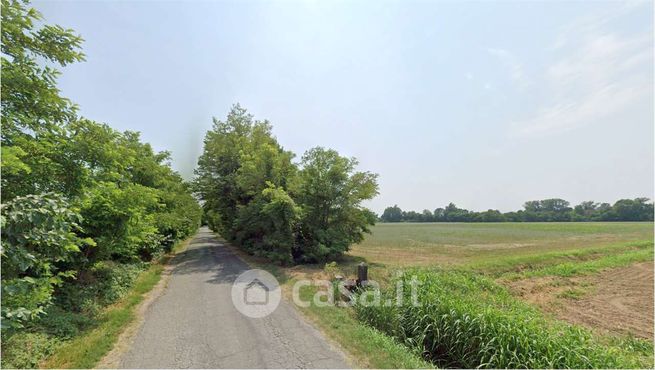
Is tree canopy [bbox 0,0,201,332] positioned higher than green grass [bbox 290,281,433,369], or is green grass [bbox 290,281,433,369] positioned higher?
tree canopy [bbox 0,0,201,332]

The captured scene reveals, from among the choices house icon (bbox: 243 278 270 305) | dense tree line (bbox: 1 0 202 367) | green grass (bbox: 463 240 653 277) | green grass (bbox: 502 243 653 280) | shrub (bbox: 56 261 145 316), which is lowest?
green grass (bbox: 502 243 653 280)

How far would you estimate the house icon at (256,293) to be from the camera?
867 cm

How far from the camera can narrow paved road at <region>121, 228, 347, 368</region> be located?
507cm

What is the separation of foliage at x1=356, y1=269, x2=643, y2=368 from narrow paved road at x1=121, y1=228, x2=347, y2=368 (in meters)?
2.27

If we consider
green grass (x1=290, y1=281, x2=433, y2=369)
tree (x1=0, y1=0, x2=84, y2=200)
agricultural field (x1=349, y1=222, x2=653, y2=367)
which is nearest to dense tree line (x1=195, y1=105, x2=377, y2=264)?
agricultural field (x1=349, y1=222, x2=653, y2=367)

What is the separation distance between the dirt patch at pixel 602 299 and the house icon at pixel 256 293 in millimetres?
9903

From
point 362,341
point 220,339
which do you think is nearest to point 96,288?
point 220,339

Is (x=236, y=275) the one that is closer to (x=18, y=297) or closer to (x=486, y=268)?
(x=18, y=297)

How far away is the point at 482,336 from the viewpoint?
627 cm

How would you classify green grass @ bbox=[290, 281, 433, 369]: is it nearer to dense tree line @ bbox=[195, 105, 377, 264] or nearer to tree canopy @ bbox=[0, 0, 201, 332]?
tree canopy @ bbox=[0, 0, 201, 332]

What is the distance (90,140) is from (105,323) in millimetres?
4322

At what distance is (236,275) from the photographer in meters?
12.6

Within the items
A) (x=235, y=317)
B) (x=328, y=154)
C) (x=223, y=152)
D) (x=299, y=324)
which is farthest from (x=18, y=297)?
(x=223, y=152)

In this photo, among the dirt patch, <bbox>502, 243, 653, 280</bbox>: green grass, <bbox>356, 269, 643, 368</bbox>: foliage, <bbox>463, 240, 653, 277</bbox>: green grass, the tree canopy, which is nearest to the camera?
the tree canopy
